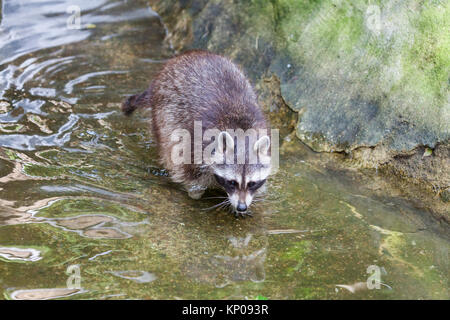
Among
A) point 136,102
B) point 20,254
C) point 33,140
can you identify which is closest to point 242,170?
point 20,254

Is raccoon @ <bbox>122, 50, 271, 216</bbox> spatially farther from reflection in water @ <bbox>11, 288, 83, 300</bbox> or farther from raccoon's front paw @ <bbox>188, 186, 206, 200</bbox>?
reflection in water @ <bbox>11, 288, 83, 300</bbox>

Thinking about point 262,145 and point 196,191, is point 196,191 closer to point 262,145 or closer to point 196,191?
point 196,191

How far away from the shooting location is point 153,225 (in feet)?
13.1

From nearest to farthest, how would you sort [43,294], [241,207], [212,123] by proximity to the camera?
[43,294]
[241,207]
[212,123]

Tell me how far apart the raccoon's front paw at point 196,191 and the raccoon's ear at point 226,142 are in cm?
50

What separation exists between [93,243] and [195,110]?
158 centimetres

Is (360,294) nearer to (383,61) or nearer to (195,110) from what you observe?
(195,110)

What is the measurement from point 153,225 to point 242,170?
2.69 feet

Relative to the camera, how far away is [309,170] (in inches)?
197

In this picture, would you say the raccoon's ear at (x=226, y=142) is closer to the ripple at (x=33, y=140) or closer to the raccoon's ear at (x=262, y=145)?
the raccoon's ear at (x=262, y=145)

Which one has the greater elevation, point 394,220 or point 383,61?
point 383,61

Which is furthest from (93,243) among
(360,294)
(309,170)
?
(309,170)

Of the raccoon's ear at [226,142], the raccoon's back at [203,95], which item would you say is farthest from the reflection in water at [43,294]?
the raccoon's back at [203,95]
